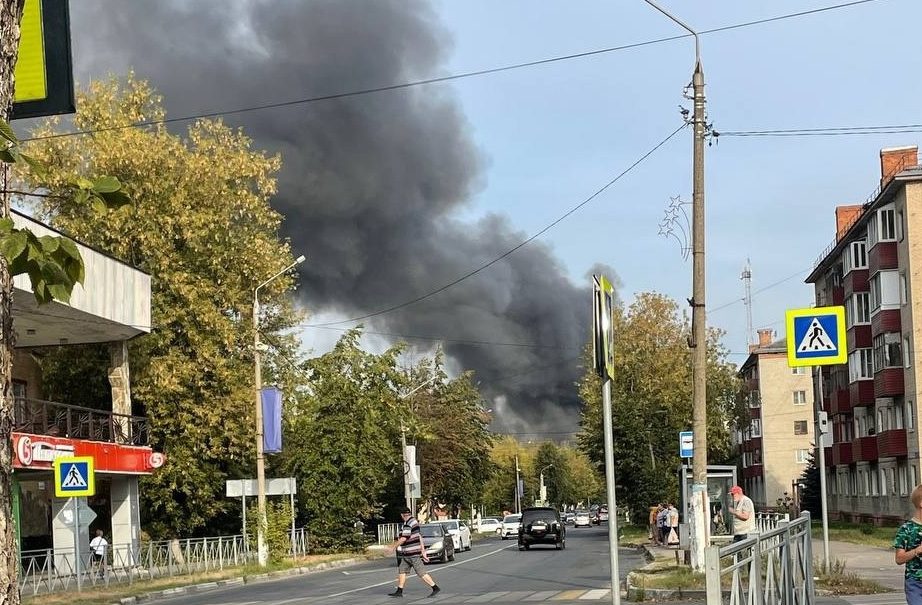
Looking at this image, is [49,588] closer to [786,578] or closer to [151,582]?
[151,582]

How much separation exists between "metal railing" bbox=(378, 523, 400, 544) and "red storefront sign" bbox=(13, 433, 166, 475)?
87.2 ft

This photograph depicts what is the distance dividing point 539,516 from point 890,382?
18495 mm

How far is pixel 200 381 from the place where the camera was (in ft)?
150

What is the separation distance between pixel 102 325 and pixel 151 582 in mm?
9005

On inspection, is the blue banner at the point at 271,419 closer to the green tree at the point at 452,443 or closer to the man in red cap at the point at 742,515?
the man in red cap at the point at 742,515

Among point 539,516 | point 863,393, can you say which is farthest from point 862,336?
point 539,516

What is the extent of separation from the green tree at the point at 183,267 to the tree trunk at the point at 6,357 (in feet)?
133

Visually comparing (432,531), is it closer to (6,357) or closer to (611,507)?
(611,507)

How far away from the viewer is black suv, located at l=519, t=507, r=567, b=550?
51062mm

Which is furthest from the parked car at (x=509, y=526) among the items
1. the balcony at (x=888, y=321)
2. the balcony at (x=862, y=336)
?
the balcony at (x=888, y=321)

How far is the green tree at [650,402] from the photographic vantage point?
200ft

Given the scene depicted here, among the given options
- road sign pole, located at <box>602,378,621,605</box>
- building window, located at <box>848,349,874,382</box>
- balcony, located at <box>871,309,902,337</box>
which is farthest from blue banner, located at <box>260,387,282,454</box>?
building window, located at <box>848,349,874,382</box>

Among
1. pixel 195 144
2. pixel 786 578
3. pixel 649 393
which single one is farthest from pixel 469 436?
→ pixel 786 578

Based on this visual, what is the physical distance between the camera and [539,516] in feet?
169
